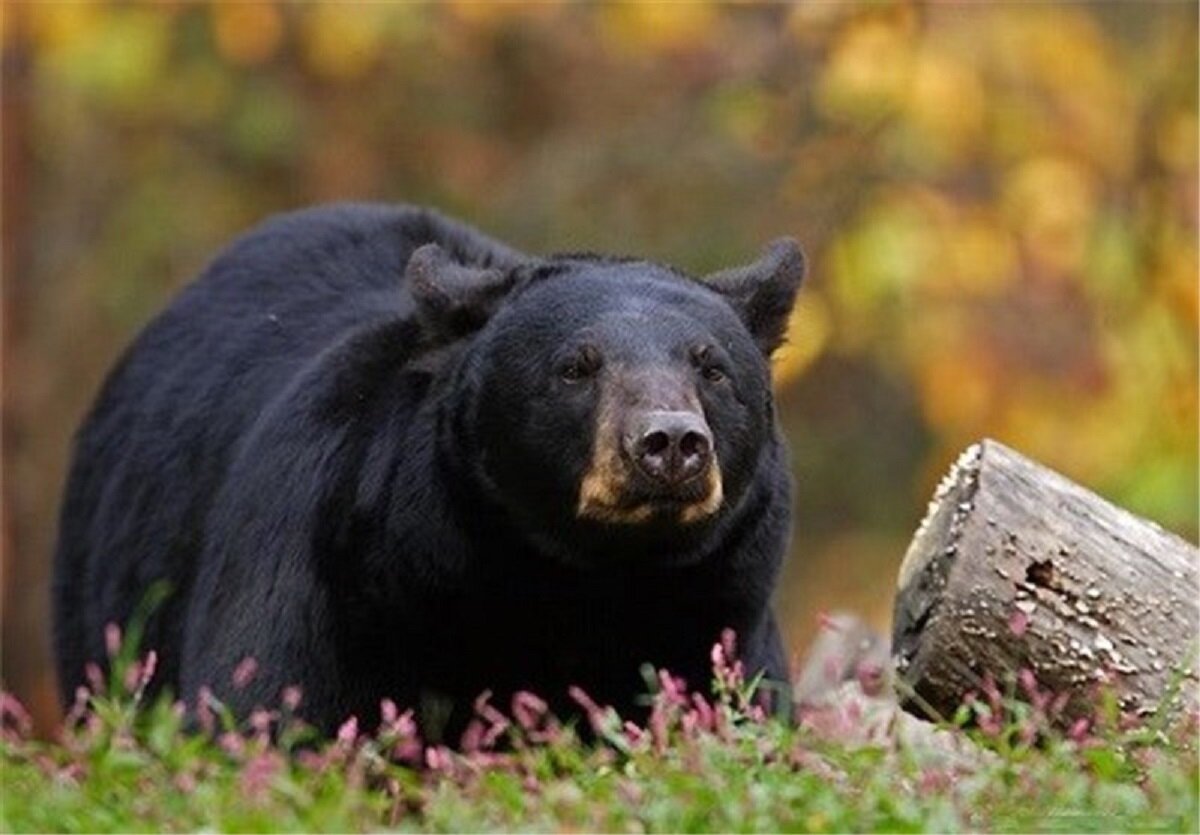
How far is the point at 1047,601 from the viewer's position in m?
A: 6.13

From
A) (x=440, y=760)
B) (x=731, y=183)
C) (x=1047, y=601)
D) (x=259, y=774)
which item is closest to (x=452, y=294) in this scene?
(x=440, y=760)

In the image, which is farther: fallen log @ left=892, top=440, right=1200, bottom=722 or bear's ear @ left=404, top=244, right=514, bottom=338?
bear's ear @ left=404, top=244, right=514, bottom=338

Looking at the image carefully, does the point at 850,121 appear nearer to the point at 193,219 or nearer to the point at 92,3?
the point at 92,3

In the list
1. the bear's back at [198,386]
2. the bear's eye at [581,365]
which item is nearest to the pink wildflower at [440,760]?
the bear's eye at [581,365]

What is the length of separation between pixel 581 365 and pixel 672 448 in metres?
0.44

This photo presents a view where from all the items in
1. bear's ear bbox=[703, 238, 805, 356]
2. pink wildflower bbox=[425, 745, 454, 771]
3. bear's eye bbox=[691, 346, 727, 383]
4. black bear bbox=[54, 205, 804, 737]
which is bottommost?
pink wildflower bbox=[425, 745, 454, 771]

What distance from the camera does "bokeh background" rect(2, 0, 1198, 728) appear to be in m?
12.6

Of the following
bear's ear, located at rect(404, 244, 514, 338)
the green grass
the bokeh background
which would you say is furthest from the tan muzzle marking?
the bokeh background

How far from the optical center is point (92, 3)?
14156mm

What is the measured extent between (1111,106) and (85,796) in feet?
35.0

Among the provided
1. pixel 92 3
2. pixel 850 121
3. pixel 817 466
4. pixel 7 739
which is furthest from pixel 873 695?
pixel 817 466

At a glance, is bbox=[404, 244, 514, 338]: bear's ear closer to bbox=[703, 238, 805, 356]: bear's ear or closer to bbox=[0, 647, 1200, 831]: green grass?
bbox=[703, 238, 805, 356]: bear's ear

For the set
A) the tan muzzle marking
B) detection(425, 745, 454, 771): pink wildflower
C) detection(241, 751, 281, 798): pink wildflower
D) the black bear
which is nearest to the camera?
detection(241, 751, 281, 798): pink wildflower

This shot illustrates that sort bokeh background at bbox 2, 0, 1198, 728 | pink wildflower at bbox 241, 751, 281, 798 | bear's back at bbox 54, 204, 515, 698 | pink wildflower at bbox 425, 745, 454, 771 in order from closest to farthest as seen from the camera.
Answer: pink wildflower at bbox 241, 751, 281, 798, pink wildflower at bbox 425, 745, 454, 771, bear's back at bbox 54, 204, 515, 698, bokeh background at bbox 2, 0, 1198, 728
